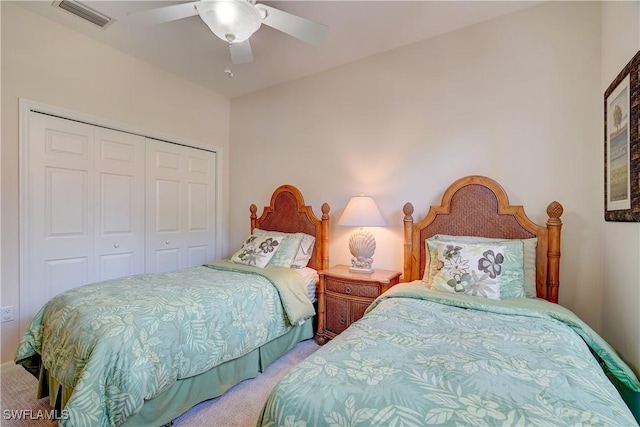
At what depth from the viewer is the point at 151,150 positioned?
10.6 feet

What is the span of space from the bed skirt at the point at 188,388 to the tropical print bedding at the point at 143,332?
9 centimetres

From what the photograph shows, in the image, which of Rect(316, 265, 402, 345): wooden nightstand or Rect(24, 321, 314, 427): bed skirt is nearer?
Rect(24, 321, 314, 427): bed skirt

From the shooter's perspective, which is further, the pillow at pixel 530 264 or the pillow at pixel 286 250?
the pillow at pixel 286 250

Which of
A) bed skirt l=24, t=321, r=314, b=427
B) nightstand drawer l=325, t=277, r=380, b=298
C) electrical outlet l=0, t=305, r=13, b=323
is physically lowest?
bed skirt l=24, t=321, r=314, b=427

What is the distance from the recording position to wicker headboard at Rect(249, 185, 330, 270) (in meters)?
3.09

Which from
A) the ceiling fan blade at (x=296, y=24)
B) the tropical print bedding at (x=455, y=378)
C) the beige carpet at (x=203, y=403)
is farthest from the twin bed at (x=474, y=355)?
the ceiling fan blade at (x=296, y=24)

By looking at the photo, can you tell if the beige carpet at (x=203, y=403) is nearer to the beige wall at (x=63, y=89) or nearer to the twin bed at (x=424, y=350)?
the twin bed at (x=424, y=350)

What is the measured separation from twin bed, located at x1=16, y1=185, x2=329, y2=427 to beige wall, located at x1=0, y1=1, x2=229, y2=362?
94cm

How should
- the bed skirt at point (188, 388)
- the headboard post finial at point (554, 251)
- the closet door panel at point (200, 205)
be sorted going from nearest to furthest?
the bed skirt at point (188, 388) → the headboard post finial at point (554, 251) → the closet door panel at point (200, 205)

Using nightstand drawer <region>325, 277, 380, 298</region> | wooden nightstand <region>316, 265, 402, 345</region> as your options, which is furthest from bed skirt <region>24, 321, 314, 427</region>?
nightstand drawer <region>325, 277, 380, 298</region>

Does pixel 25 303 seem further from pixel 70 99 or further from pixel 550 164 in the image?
pixel 550 164

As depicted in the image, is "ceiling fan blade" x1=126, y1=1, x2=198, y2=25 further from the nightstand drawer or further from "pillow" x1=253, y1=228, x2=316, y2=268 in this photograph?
the nightstand drawer

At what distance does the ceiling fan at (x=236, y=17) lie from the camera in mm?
1702

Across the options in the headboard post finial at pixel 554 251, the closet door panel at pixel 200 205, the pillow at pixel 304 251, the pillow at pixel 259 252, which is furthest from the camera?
the closet door panel at pixel 200 205
